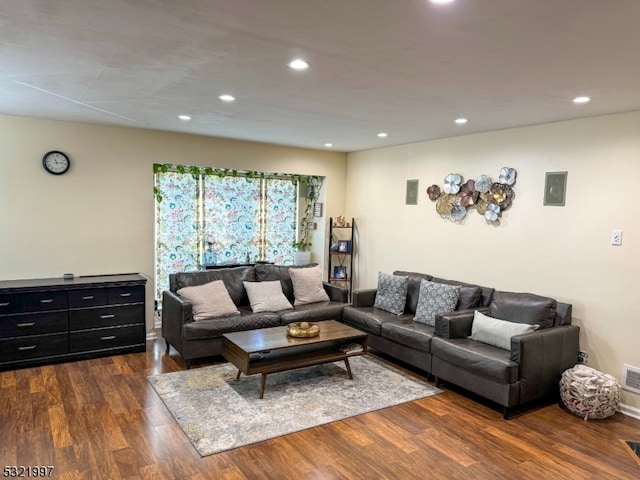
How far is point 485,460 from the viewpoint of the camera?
2914 mm

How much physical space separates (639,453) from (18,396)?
4.80 metres

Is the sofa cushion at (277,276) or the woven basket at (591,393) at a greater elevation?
the sofa cushion at (277,276)

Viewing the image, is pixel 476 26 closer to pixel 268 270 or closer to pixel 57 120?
pixel 268 270

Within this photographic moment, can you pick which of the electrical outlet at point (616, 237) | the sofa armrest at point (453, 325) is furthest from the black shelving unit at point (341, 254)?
the electrical outlet at point (616, 237)

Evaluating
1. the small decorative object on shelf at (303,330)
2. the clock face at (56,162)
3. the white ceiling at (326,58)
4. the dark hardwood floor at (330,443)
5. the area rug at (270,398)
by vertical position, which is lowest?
the dark hardwood floor at (330,443)

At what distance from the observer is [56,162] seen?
471cm

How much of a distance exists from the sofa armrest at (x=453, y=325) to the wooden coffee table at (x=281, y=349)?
2.39 ft

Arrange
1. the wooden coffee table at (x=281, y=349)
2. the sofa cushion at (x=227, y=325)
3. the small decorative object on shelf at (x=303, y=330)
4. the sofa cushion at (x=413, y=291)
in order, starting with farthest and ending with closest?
1. the sofa cushion at (x=413, y=291)
2. the sofa cushion at (x=227, y=325)
3. the small decorative object on shelf at (x=303, y=330)
4. the wooden coffee table at (x=281, y=349)

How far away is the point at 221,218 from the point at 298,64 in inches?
153

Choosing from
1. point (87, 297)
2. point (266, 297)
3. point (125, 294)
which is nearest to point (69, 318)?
point (87, 297)

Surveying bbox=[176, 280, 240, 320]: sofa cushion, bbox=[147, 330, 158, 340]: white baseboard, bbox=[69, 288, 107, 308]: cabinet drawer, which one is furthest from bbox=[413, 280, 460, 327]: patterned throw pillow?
bbox=[69, 288, 107, 308]: cabinet drawer

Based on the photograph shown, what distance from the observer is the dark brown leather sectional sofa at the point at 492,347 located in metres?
3.51

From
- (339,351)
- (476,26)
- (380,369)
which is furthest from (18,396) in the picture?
(476,26)

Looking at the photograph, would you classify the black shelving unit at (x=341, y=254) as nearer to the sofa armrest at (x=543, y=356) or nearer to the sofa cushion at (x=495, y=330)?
the sofa cushion at (x=495, y=330)
